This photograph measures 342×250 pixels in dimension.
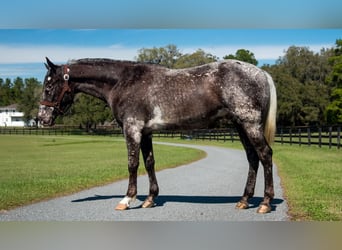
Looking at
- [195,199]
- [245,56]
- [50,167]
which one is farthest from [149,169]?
[50,167]

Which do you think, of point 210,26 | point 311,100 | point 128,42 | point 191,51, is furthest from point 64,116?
point 311,100

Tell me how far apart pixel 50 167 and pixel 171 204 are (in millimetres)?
5212

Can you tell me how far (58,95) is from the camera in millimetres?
6488

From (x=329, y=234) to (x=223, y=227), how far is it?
4.42ft

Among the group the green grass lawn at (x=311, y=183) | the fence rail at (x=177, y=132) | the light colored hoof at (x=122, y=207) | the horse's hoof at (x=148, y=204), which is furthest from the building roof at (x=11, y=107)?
the green grass lawn at (x=311, y=183)

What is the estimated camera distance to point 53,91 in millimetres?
6473

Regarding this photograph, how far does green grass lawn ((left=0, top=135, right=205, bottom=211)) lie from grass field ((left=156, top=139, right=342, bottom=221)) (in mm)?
1722

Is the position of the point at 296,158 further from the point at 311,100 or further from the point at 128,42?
the point at 128,42

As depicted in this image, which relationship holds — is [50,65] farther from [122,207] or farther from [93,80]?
[122,207]

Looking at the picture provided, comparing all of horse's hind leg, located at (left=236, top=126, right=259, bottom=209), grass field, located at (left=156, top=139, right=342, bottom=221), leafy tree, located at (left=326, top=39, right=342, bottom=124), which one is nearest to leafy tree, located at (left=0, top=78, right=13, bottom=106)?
grass field, located at (left=156, top=139, right=342, bottom=221)

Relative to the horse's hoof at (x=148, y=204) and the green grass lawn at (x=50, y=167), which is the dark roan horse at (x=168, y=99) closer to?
the horse's hoof at (x=148, y=204)

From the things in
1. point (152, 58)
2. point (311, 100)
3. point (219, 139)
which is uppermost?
point (152, 58)

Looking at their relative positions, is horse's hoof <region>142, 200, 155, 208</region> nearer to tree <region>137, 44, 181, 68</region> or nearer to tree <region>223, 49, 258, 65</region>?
tree <region>137, 44, 181, 68</region>

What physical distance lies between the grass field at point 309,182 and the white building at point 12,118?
3334 mm
